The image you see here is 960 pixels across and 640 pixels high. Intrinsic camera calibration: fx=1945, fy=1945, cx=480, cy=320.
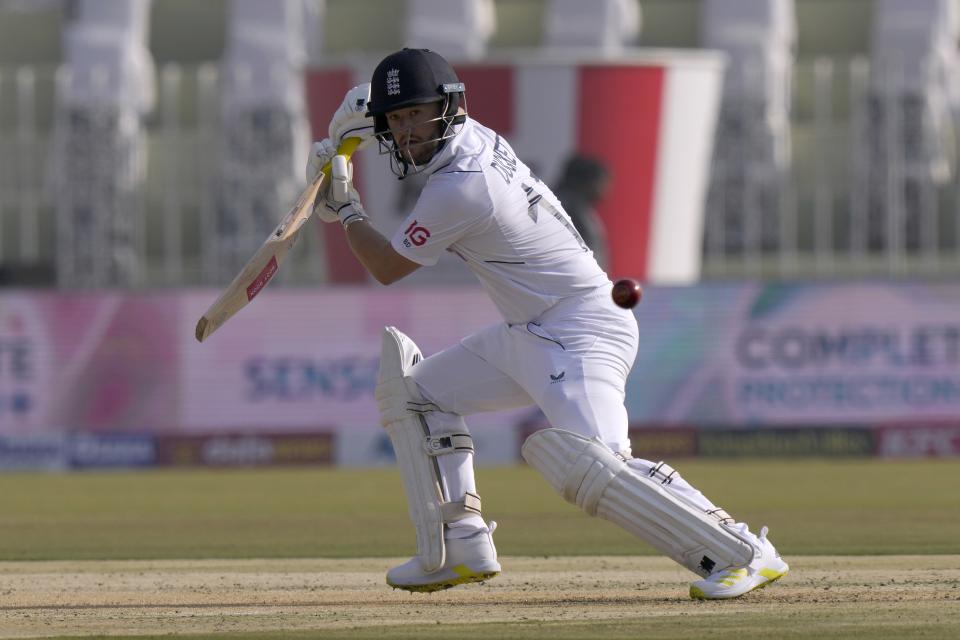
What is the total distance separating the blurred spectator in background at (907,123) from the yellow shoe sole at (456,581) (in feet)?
49.0

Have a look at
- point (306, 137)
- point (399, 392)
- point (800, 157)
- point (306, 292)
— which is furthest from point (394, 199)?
point (399, 392)

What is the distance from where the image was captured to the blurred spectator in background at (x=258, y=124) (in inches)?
881

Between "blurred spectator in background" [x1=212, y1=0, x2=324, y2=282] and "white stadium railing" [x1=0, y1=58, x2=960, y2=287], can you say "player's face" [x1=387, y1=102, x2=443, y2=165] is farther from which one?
"blurred spectator in background" [x1=212, y1=0, x2=324, y2=282]

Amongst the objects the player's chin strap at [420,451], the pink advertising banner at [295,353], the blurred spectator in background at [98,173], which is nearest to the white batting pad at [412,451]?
the player's chin strap at [420,451]

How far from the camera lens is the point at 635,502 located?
6.48 meters

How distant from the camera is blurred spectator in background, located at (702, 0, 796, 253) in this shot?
874 inches

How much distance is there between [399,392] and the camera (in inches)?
278

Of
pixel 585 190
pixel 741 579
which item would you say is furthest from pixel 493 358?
pixel 585 190

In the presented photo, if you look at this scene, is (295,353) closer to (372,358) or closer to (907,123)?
(372,358)

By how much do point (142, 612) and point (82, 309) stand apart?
12221 millimetres

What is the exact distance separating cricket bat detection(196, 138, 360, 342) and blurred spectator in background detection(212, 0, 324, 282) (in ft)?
47.8

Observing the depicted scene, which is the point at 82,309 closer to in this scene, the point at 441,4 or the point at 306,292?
the point at 306,292

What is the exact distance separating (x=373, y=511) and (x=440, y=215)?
21.2 feet

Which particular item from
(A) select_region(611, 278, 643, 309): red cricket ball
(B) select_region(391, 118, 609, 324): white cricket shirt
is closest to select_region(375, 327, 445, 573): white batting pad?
(B) select_region(391, 118, 609, 324): white cricket shirt
